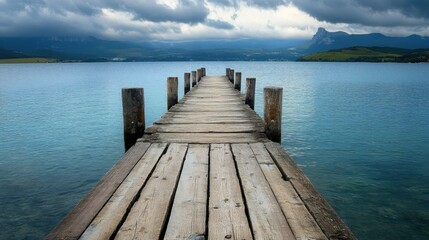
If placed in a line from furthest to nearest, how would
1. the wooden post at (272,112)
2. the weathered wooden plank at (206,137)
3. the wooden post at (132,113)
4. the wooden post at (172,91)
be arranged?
the wooden post at (172,91), the wooden post at (132,113), the wooden post at (272,112), the weathered wooden plank at (206,137)

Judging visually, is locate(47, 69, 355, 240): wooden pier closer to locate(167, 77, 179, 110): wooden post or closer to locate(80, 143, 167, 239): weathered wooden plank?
locate(80, 143, 167, 239): weathered wooden plank

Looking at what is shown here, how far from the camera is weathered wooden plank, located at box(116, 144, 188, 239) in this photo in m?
3.43

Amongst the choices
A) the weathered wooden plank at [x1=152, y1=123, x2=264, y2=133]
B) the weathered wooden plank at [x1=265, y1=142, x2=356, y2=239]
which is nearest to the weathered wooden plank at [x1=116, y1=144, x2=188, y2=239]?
the weathered wooden plank at [x1=265, y1=142, x2=356, y2=239]

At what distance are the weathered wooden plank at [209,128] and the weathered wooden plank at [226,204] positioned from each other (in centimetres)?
224

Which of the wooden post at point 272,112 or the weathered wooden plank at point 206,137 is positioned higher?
the wooden post at point 272,112

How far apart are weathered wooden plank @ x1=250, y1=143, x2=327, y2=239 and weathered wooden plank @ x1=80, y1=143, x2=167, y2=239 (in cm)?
178

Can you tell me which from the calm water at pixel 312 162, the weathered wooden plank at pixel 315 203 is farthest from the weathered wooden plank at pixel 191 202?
the calm water at pixel 312 162

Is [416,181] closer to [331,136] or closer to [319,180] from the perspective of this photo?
[319,180]

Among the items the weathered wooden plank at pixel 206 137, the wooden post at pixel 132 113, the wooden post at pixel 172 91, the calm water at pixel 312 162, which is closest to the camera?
the weathered wooden plank at pixel 206 137

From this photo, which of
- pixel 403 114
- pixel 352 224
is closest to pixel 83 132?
pixel 352 224

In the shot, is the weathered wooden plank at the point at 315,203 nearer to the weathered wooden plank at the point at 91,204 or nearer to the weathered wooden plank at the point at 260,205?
the weathered wooden plank at the point at 260,205

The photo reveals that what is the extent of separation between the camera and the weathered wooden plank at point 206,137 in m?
7.20

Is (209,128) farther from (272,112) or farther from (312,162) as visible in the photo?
(312,162)

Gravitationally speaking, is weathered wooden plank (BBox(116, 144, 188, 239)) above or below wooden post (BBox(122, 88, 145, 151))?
below
